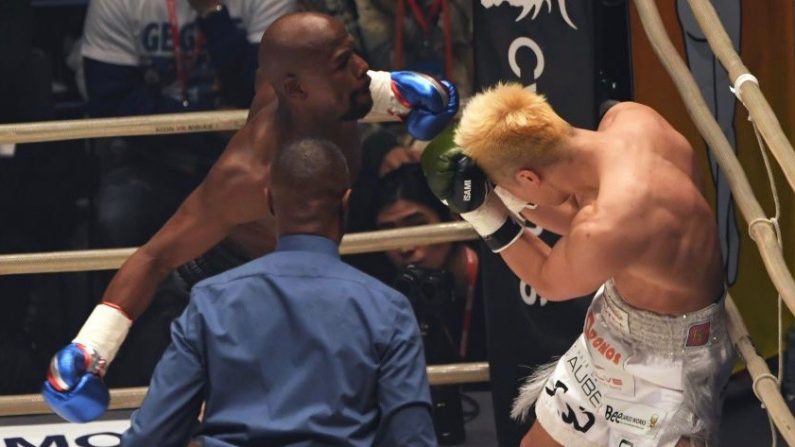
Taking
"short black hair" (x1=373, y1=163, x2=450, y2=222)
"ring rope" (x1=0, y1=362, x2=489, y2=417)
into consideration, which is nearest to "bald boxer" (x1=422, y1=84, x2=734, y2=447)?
"ring rope" (x1=0, y1=362, x2=489, y2=417)

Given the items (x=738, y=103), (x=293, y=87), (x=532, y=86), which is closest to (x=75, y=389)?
(x=293, y=87)

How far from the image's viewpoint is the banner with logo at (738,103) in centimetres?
368

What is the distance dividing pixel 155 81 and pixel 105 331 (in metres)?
1.12

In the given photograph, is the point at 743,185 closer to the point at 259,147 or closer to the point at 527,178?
the point at 527,178

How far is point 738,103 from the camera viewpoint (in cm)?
381

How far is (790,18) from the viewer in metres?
3.64

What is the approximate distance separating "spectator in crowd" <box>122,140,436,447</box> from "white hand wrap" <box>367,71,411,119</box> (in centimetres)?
102

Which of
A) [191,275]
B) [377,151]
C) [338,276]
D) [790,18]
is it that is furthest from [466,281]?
[338,276]

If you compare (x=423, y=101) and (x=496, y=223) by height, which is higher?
(x=423, y=101)

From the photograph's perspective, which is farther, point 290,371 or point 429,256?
point 429,256

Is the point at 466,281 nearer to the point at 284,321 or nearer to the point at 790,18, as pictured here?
the point at 790,18

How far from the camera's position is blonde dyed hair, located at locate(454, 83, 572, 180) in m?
3.04

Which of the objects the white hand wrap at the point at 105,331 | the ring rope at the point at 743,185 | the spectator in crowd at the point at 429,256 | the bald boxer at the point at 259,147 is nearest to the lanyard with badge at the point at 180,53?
the spectator in crowd at the point at 429,256

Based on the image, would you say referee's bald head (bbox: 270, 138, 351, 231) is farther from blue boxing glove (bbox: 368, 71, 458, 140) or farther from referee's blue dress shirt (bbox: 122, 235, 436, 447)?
blue boxing glove (bbox: 368, 71, 458, 140)
